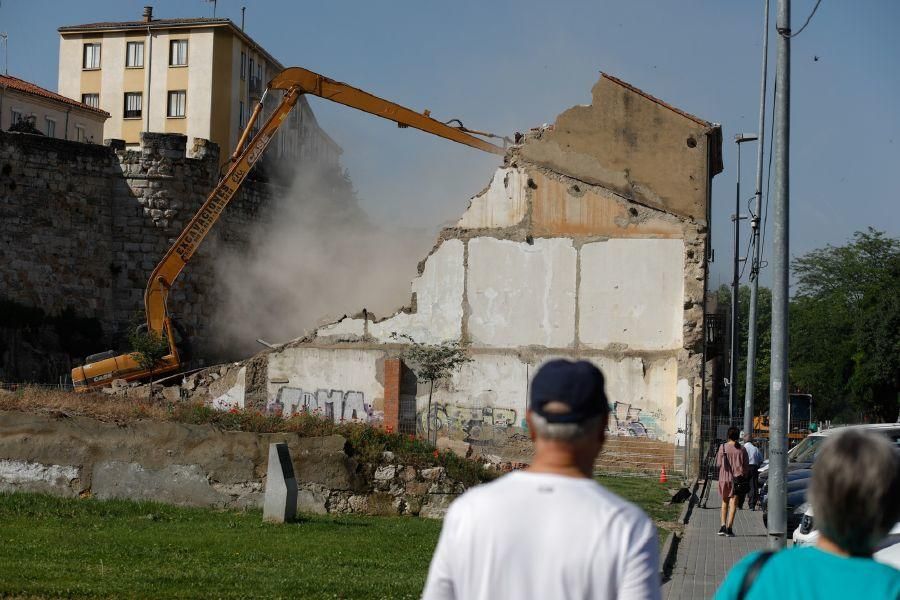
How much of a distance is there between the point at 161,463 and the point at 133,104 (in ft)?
165

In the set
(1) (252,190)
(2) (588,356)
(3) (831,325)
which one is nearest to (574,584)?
(2) (588,356)

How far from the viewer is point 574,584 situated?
12.0 feet

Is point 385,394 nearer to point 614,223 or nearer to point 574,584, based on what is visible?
point 614,223

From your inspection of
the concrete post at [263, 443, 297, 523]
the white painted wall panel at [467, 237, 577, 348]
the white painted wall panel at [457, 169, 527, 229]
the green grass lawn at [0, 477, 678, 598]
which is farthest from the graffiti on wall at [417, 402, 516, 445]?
the concrete post at [263, 443, 297, 523]

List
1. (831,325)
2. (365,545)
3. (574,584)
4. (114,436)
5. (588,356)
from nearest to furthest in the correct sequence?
(574,584) < (365,545) < (114,436) < (588,356) < (831,325)

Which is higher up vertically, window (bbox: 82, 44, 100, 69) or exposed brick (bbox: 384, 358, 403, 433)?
window (bbox: 82, 44, 100, 69)

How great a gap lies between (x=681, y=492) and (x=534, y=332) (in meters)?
10.8

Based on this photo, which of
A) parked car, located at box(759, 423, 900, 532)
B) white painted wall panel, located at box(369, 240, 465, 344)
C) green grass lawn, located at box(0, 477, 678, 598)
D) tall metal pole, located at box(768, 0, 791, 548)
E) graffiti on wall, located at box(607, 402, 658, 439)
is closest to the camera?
green grass lawn, located at box(0, 477, 678, 598)


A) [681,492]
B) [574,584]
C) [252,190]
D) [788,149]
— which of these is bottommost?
[681,492]

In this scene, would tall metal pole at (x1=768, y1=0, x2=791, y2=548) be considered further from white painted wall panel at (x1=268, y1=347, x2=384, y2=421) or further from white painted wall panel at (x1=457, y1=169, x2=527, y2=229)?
white painted wall panel at (x1=268, y1=347, x2=384, y2=421)

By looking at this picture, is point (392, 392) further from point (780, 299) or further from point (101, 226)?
point (780, 299)

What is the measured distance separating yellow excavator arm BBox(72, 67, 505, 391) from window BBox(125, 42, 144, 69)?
27.5 m

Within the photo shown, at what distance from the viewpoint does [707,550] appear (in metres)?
16.3

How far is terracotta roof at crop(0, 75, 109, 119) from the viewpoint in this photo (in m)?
54.6
